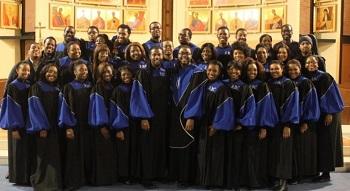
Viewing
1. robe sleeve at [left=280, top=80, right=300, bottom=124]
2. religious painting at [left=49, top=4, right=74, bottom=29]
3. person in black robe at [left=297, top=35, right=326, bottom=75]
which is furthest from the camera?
religious painting at [left=49, top=4, right=74, bottom=29]

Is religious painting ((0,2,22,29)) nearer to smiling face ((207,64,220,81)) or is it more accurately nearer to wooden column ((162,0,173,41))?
wooden column ((162,0,173,41))

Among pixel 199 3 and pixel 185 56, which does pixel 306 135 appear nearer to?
pixel 185 56

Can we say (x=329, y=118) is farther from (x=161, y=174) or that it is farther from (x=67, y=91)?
(x=67, y=91)

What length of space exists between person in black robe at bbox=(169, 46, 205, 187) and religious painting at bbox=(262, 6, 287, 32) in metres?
6.25

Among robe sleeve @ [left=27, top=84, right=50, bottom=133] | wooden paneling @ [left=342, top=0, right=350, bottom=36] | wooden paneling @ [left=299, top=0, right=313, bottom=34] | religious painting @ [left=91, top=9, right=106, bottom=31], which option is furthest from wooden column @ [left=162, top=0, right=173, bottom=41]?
robe sleeve @ [left=27, top=84, right=50, bottom=133]

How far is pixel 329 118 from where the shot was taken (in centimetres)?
696

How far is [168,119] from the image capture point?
695cm

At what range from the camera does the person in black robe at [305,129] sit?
22.3ft

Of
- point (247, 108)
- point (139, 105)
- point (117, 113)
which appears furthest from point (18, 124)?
point (247, 108)

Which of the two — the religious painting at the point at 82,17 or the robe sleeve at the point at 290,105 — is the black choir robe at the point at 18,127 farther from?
the religious painting at the point at 82,17

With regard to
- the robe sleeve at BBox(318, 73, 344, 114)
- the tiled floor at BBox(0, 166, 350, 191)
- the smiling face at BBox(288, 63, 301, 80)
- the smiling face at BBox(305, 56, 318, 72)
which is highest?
the smiling face at BBox(305, 56, 318, 72)

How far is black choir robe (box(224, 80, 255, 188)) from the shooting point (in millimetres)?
6523

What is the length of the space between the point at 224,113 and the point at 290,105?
841mm

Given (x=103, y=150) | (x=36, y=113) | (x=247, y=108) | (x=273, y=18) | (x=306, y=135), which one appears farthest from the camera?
(x=273, y=18)
